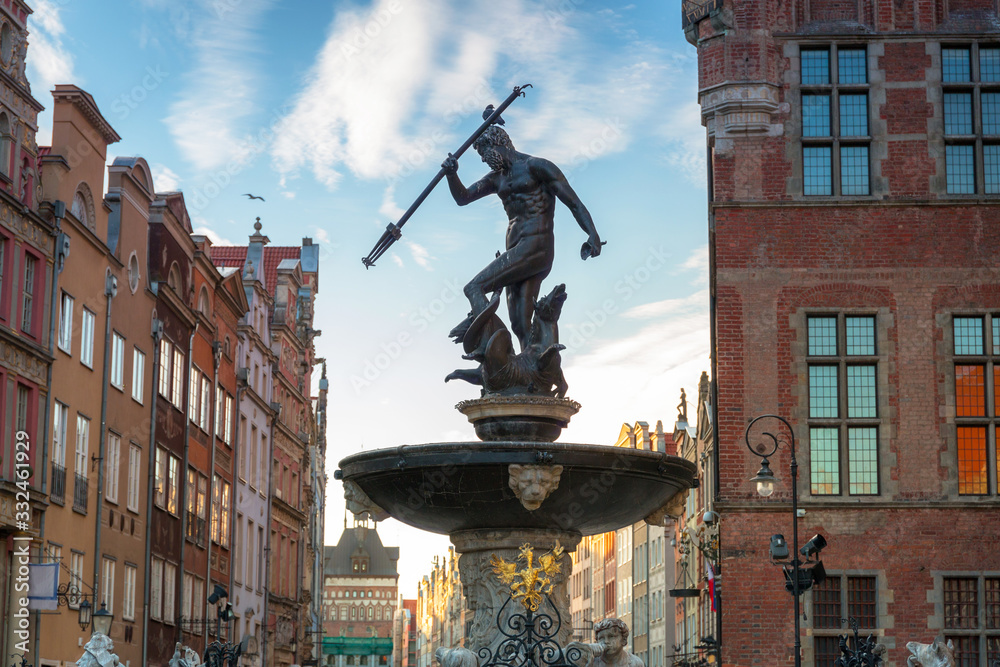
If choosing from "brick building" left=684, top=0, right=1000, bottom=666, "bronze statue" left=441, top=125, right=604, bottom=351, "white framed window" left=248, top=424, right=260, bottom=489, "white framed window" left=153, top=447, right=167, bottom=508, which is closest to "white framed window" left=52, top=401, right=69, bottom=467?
"white framed window" left=153, top=447, right=167, bottom=508

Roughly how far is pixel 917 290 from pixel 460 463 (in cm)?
1939

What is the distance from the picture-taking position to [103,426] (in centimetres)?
3052

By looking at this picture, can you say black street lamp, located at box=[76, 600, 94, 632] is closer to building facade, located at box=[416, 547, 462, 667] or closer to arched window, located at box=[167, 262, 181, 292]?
arched window, located at box=[167, 262, 181, 292]

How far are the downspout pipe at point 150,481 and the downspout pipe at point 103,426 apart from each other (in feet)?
11.2

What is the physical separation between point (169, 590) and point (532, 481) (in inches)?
1096

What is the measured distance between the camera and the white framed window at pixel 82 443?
95.5ft

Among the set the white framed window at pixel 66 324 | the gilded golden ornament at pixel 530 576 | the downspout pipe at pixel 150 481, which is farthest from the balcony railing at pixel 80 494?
the gilded golden ornament at pixel 530 576

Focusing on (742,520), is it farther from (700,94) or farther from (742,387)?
(700,94)

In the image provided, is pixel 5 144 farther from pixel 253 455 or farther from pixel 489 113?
pixel 253 455

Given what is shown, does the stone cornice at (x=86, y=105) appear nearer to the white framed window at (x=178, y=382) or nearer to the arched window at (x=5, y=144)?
the arched window at (x=5, y=144)

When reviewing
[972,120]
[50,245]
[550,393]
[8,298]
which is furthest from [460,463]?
[972,120]

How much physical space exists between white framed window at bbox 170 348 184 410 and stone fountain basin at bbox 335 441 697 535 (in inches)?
1020

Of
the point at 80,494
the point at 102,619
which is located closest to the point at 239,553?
the point at 80,494

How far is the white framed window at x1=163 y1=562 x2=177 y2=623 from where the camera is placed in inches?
1426
